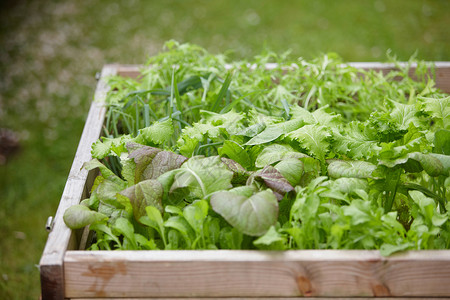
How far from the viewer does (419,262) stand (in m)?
0.84

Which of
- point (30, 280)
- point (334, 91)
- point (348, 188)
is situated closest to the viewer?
point (348, 188)

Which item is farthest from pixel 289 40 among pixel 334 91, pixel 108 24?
pixel 334 91

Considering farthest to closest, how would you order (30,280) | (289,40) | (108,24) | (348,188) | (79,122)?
(108,24) < (289,40) < (79,122) < (30,280) < (348,188)

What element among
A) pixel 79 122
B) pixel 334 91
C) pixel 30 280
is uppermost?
pixel 334 91

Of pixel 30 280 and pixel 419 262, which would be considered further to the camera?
pixel 30 280

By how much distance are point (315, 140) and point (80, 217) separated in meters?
0.54

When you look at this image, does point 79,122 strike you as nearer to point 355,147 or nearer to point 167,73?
point 167,73

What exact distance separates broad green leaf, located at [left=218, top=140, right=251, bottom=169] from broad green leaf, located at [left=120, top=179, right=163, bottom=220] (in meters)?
0.21

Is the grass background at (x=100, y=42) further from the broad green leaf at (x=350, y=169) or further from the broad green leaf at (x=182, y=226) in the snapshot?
the broad green leaf at (x=350, y=169)

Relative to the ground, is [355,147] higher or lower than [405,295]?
higher

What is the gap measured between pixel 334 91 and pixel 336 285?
2.73ft

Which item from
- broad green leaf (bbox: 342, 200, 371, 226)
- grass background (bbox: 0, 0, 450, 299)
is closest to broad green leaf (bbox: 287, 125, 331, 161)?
broad green leaf (bbox: 342, 200, 371, 226)

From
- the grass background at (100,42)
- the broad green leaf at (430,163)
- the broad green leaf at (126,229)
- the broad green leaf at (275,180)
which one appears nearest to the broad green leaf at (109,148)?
the broad green leaf at (126,229)

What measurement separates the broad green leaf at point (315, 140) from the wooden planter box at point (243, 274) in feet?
0.93
